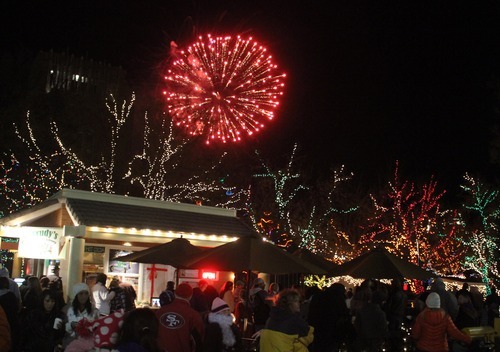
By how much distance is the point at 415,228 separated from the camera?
3491 centimetres

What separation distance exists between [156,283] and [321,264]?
4996 mm

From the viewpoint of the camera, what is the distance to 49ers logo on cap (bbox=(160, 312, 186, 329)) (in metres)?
6.65

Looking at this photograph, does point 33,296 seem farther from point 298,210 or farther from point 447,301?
point 298,210

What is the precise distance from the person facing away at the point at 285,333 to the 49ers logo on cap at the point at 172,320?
94cm

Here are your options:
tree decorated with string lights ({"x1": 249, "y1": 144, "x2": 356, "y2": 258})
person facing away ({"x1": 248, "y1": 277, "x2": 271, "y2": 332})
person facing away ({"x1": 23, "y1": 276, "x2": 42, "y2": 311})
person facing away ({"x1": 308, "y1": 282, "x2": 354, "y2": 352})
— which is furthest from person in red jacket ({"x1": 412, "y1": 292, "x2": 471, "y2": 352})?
tree decorated with string lights ({"x1": 249, "y1": 144, "x2": 356, "y2": 258})

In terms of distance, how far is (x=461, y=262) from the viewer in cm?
3538

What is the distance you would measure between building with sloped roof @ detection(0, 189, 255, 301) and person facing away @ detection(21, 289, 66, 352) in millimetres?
7129

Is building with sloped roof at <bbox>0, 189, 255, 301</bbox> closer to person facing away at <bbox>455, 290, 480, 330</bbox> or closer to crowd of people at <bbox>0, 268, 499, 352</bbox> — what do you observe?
crowd of people at <bbox>0, 268, 499, 352</bbox>

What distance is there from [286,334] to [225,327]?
1.23m

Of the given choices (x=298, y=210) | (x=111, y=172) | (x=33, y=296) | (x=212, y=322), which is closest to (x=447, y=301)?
(x=212, y=322)

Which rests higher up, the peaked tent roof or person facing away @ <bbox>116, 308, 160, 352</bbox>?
the peaked tent roof

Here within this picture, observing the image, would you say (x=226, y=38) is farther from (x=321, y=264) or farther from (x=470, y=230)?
(x=470, y=230)

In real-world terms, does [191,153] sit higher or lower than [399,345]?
higher

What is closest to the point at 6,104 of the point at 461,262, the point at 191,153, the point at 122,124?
the point at 122,124
